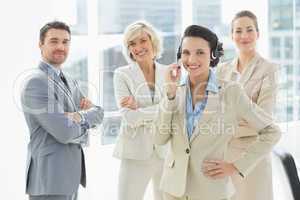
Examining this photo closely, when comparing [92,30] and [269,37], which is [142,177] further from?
[269,37]

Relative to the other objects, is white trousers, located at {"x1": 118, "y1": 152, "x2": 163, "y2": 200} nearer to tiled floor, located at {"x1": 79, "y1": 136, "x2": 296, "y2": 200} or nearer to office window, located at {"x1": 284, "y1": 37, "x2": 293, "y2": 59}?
tiled floor, located at {"x1": 79, "y1": 136, "x2": 296, "y2": 200}

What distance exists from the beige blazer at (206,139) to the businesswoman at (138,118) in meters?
0.55

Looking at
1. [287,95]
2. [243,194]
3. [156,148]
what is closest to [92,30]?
[156,148]

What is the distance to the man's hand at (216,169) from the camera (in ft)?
6.61

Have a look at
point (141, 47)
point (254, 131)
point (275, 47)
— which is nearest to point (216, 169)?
point (254, 131)

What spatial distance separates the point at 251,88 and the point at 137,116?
703 mm

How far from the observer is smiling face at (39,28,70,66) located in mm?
2357

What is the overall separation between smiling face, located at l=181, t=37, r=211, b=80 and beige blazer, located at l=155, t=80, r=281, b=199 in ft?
0.39

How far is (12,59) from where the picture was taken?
3031mm

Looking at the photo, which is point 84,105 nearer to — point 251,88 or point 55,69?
point 55,69

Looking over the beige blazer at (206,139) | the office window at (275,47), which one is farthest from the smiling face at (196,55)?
the office window at (275,47)

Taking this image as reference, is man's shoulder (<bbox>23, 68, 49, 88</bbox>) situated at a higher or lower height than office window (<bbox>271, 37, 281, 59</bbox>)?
lower

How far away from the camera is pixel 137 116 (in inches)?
104

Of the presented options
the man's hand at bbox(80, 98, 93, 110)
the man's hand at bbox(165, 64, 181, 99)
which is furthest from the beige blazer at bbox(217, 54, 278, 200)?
the man's hand at bbox(80, 98, 93, 110)
